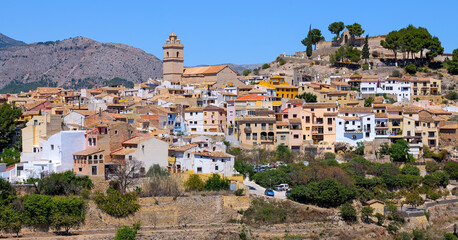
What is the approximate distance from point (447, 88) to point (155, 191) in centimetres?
3925

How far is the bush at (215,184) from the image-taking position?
37.2 m

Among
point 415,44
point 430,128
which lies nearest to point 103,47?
point 415,44

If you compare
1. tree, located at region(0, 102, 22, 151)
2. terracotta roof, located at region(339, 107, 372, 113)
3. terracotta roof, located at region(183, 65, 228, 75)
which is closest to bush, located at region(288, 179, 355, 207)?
terracotta roof, located at region(339, 107, 372, 113)

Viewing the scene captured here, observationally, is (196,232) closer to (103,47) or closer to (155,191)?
(155,191)

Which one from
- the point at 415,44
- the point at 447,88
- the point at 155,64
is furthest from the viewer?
the point at 155,64

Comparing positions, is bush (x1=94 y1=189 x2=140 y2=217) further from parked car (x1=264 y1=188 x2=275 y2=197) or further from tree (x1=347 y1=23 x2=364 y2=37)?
tree (x1=347 y1=23 x2=364 y2=37)

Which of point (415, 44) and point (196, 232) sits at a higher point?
point (415, 44)

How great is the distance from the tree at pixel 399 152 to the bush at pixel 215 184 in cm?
1436

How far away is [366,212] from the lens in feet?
124

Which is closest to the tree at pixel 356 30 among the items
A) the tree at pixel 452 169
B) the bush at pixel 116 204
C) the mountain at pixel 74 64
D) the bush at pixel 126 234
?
the tree at pixel 452 169

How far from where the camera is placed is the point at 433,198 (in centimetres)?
4156

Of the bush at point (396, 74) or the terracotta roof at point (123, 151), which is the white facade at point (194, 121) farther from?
the bush at point (396, 74)

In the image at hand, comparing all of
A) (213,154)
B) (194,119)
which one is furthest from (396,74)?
(213,154)

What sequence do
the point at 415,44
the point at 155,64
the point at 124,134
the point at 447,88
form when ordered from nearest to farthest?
the point at 124,134
the point at 447,88
the point at 415,44
the point at 155,64
